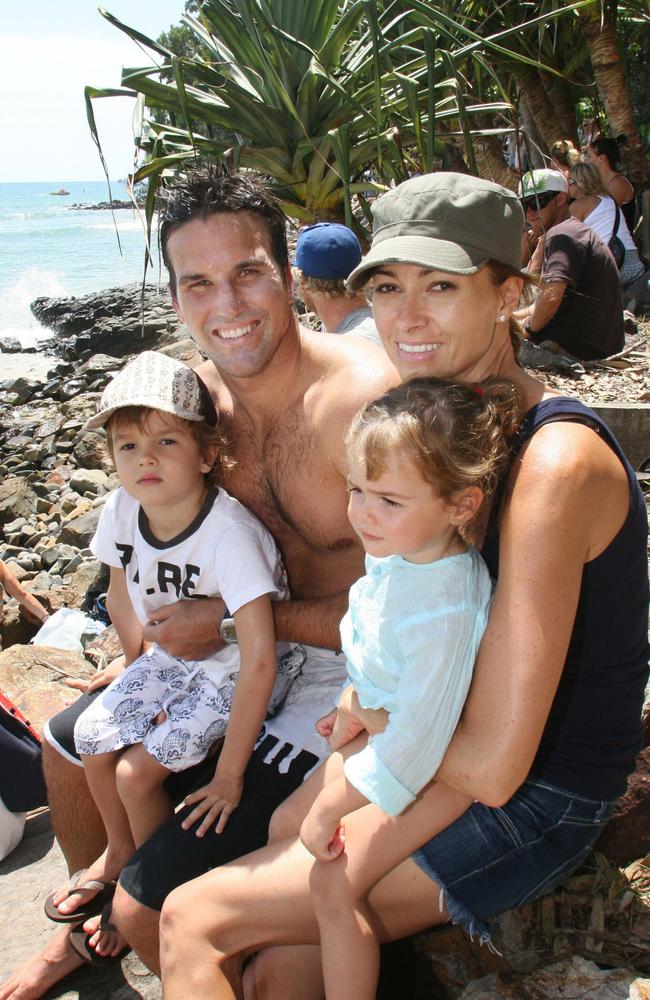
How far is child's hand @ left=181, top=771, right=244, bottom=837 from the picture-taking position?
7.46 ft

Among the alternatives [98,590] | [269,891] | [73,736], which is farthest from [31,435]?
[269,891]

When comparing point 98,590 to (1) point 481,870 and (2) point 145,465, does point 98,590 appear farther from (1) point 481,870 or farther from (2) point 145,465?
(1) point 481,870

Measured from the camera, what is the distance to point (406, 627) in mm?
1791

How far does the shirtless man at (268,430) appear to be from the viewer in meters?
2.58

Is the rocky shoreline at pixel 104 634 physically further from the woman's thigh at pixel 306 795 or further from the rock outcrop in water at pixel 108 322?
the woman's thigh at pixel 306 795

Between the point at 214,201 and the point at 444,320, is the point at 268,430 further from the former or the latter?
the point at 444,320

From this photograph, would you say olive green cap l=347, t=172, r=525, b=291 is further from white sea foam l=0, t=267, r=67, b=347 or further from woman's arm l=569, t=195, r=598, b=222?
white sea foam l=0, t=267, r=67, b=347

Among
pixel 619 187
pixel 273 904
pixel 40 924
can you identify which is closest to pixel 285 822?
pixel 273 904

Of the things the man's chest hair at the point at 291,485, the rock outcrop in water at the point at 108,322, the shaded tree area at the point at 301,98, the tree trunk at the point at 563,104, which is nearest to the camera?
the man's chest hair at the point at 291,485

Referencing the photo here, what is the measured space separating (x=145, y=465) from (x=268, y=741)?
0.93 meters

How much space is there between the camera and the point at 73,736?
2.73 m

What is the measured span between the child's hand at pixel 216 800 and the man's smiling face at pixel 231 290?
1330mm

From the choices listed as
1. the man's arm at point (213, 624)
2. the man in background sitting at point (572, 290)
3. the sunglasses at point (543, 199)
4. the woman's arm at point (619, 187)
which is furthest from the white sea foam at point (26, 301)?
the man's arm at point (213, 624)

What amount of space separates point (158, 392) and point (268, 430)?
19.0 inches
